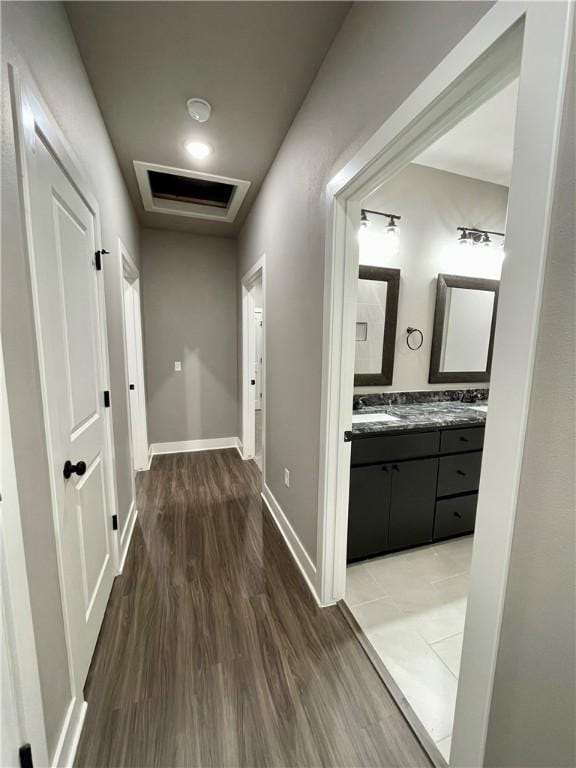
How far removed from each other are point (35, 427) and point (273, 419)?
5.57ft

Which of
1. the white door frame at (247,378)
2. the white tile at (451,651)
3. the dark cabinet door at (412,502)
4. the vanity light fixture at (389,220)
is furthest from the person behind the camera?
the white door frame at (247,378)

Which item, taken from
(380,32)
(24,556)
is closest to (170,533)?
(24,556)

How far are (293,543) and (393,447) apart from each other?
92 cm

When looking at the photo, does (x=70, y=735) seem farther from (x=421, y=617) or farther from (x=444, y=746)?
(x=421, y=617)

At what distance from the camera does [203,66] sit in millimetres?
1486

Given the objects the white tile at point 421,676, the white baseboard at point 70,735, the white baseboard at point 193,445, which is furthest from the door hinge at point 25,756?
the white baseboard at point 193,445

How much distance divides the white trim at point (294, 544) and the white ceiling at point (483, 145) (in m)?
2.50

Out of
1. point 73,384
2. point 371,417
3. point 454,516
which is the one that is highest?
point 73,384

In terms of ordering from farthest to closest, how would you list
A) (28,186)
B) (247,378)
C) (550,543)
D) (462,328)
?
1. (247,378)
2. (462,328)
3. (28,186)
4. (550,543)

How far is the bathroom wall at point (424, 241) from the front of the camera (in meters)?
2.29

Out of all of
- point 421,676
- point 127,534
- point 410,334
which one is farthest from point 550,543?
point 127,534

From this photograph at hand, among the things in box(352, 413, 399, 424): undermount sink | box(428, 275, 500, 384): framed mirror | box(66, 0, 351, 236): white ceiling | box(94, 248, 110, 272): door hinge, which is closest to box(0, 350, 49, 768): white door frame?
box(94, 248, 110, 272): door hinge

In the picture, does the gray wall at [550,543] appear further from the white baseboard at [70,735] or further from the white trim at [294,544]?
the white baseboard at [70,735]

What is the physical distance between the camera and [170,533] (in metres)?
2.27
